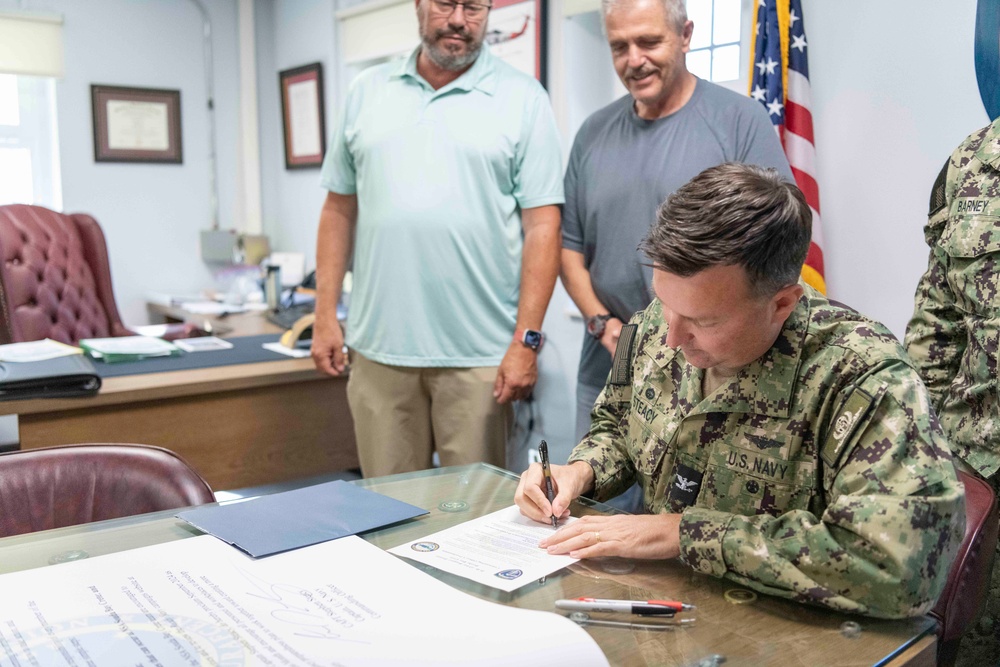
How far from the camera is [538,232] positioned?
7.15ft

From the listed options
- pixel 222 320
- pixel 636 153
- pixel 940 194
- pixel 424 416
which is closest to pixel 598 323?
pixel 636 153

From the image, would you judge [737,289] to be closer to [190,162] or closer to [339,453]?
[339,453]

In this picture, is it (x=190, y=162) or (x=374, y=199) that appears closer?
(x=374, y=199)

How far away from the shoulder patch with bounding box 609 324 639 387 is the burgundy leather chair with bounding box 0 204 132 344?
274 centimetres

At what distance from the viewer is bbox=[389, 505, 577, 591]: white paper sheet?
1021 millimetres

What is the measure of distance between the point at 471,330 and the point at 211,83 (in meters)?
3.95

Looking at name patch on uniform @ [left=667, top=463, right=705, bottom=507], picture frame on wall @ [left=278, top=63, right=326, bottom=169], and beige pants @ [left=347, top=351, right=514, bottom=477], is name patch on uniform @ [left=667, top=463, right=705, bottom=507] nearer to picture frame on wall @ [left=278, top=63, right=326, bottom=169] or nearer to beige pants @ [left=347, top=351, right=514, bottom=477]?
beige pants @ [left=347, top=351, right=514, bottom=477]

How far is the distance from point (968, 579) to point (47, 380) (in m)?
2.02

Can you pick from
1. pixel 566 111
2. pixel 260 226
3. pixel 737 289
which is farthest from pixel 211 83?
pixel 737 289

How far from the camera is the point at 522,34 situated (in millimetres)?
3535

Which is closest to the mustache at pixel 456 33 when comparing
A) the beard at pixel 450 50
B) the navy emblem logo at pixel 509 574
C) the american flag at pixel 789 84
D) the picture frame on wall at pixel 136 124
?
the beard at pixel 450 50

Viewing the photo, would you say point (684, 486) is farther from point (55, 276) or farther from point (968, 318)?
point (55, 276)

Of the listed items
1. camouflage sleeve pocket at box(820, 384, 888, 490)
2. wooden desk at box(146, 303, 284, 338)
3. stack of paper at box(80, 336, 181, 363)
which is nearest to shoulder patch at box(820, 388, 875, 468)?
camouflage sleeve pocket at box(820, 384, 888, 490)

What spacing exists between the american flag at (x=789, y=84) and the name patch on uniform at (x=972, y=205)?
76 cm
